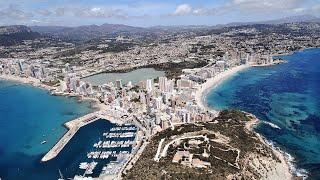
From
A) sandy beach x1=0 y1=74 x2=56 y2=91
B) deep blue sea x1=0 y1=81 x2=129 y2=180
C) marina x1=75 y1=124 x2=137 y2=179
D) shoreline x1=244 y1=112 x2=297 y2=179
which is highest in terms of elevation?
shoreline x1=244 y1=112 x2=297 y2=179

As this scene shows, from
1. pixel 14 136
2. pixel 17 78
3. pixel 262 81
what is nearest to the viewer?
pixel 14 136

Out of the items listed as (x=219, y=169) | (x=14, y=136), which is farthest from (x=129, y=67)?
(x=219, y=169)

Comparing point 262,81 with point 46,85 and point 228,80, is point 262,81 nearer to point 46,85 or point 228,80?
point 228,80

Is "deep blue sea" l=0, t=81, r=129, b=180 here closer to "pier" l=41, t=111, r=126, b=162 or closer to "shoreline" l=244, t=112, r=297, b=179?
"pier" l=41, t=111, r=126, b=162

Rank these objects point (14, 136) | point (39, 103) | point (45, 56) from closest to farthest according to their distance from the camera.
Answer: point (14, 136), point (39, 103), point (45, 56)

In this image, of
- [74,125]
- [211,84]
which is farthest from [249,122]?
[211,84]

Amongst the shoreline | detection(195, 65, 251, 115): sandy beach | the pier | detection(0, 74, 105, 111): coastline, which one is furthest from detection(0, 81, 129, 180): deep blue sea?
the shoreline
